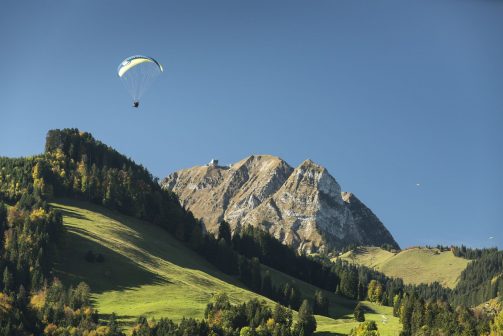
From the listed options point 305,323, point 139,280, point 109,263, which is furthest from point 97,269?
point 305,323

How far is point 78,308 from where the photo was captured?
134 m

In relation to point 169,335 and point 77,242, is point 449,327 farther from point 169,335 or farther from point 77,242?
point 77,242

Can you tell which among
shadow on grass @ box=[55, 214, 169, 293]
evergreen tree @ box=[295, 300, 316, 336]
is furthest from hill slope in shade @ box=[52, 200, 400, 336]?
evergreen tree @ box=[295, 300, 316, 336]

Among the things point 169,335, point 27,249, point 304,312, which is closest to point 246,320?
point 304,312

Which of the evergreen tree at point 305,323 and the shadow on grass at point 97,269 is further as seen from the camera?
the shadow on grass at point 97,269

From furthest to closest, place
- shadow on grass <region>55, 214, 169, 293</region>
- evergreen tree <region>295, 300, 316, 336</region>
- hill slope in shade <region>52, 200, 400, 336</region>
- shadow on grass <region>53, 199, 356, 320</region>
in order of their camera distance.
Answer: shadow on grass <region>53, 199, 356, 320</region> → shadow on grass <region>55, 214, 169, 293</region> → hill slope in shade <region>52, 200, 400, 336</region> → evergreen tree <region>295, 300, 316, 336</region>

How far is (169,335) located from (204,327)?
856cm

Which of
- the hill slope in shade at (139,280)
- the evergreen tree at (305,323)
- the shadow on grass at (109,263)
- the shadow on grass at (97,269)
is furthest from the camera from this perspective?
the shadow on grass at (109,263)

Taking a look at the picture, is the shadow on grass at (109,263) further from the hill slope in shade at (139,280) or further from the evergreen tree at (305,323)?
the evergreen tree at (305,323)

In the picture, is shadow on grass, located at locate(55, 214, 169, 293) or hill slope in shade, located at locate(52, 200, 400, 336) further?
shadow on grass, located at locate(55, 214, 169, 293)

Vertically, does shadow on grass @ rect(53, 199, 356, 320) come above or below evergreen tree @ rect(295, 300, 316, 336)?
above

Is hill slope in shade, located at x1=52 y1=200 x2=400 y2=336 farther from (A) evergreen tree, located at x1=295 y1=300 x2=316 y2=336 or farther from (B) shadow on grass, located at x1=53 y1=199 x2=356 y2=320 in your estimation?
(A) evergreen tree, located at x1=295 y1=300 x2=316 y2=336

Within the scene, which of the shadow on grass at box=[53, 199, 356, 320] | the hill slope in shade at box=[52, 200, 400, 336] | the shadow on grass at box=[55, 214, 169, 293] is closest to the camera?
the hill slope in shade at box=[52, 200, 400, 336]

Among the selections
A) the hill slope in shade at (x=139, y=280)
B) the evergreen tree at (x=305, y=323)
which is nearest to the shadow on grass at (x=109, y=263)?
the hill slope in shade at (x=139, y=280)
